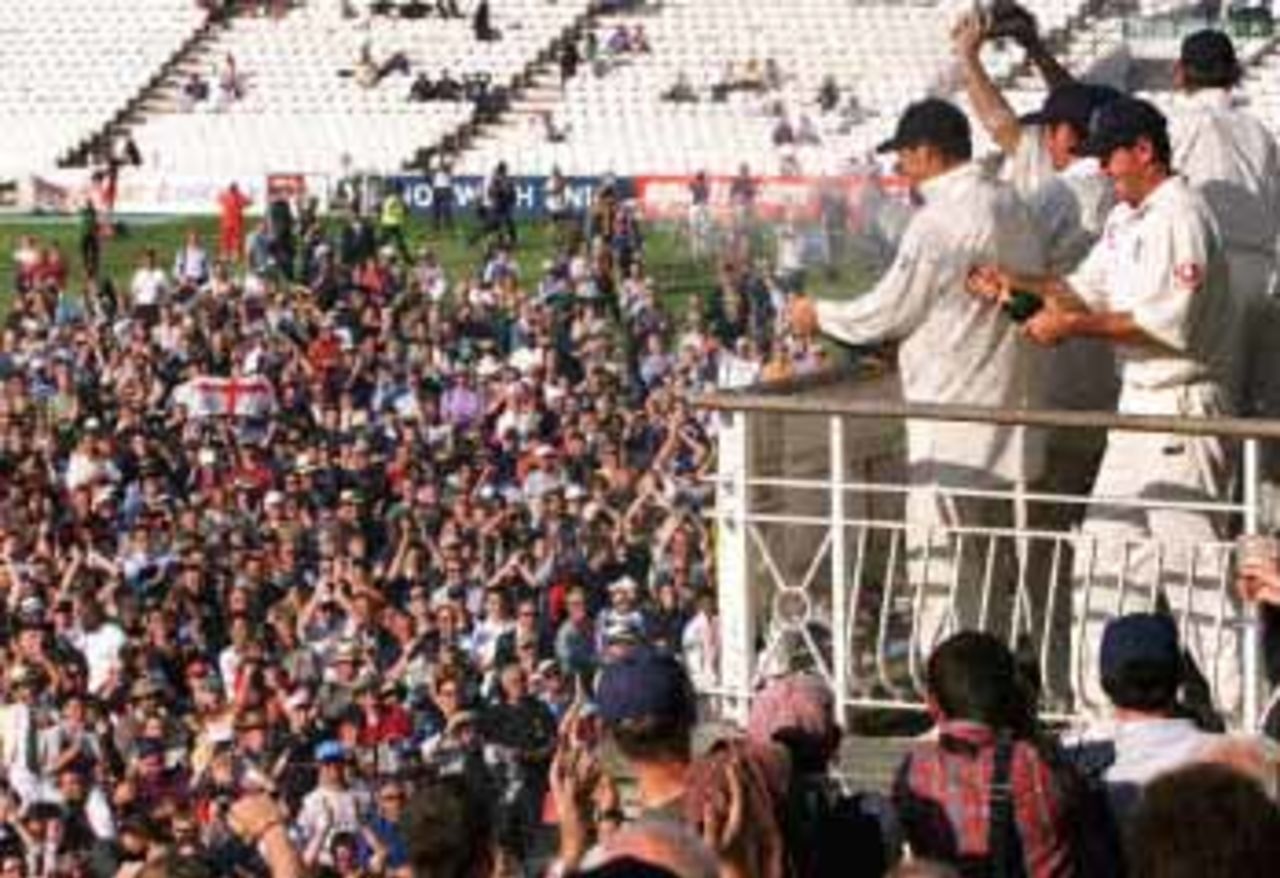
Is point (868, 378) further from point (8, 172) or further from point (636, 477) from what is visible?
point (8, 172)

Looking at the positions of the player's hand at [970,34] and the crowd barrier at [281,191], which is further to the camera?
the crowd barrier at [281,191]

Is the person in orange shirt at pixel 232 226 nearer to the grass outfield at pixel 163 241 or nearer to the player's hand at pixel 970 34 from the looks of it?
the grass outfield at pixel 163 241

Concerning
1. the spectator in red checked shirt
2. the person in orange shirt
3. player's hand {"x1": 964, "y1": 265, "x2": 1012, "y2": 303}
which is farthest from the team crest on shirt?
the person in orange shirt

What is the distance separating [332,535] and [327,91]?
3486 centimetres

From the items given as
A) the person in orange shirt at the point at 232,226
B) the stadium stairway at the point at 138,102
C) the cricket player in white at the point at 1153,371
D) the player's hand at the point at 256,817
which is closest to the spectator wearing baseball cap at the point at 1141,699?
the player's hand at the point at 256,817

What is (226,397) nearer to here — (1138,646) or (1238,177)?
(1238,177)

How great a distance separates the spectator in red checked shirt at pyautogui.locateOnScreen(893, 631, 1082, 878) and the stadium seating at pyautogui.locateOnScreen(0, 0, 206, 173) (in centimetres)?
4873

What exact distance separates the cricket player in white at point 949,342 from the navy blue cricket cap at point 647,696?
3.27 metres

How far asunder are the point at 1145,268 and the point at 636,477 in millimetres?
13017

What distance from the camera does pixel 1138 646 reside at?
7594 mm

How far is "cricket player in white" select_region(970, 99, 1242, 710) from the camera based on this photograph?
988 centimetres

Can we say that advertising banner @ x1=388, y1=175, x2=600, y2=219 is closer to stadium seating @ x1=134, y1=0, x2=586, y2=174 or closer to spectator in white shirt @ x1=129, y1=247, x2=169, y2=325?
stadium seating @ x1=134, y1=0, x2=586, y2=174

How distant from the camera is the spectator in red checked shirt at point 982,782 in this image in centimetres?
735

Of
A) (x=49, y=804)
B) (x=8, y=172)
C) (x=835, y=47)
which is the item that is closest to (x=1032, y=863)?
(x=49, y=804)
